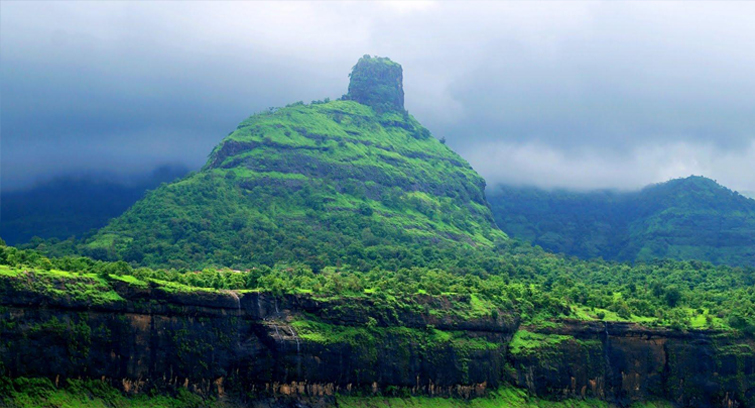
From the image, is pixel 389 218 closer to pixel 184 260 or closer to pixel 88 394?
pixel 184 260

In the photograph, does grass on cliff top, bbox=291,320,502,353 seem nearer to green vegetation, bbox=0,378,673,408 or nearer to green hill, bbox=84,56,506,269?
green vegetation, bbox=0,378,673,408

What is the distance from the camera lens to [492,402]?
4252 inches

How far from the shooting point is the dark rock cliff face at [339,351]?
83938 millimetres

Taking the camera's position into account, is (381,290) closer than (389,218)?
Yes

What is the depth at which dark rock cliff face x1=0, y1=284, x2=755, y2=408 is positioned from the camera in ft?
275

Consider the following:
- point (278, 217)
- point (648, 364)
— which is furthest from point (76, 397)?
point (278, 217)

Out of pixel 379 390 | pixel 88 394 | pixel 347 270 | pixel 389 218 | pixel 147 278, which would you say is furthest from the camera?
pixel 389 218

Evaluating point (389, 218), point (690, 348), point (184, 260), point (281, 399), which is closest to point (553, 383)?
point (690, 348)

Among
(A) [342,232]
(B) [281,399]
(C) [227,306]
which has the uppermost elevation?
(A) [342,232]

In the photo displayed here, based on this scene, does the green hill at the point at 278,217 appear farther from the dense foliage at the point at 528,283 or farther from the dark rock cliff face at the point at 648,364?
the dark rock cliff face at the point at 648,364

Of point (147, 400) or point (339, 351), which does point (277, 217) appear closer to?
point (339, 351)

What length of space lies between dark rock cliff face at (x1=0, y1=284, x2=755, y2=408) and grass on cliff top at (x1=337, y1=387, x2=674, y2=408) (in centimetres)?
106

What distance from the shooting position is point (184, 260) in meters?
144

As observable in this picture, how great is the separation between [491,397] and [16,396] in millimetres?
51618
